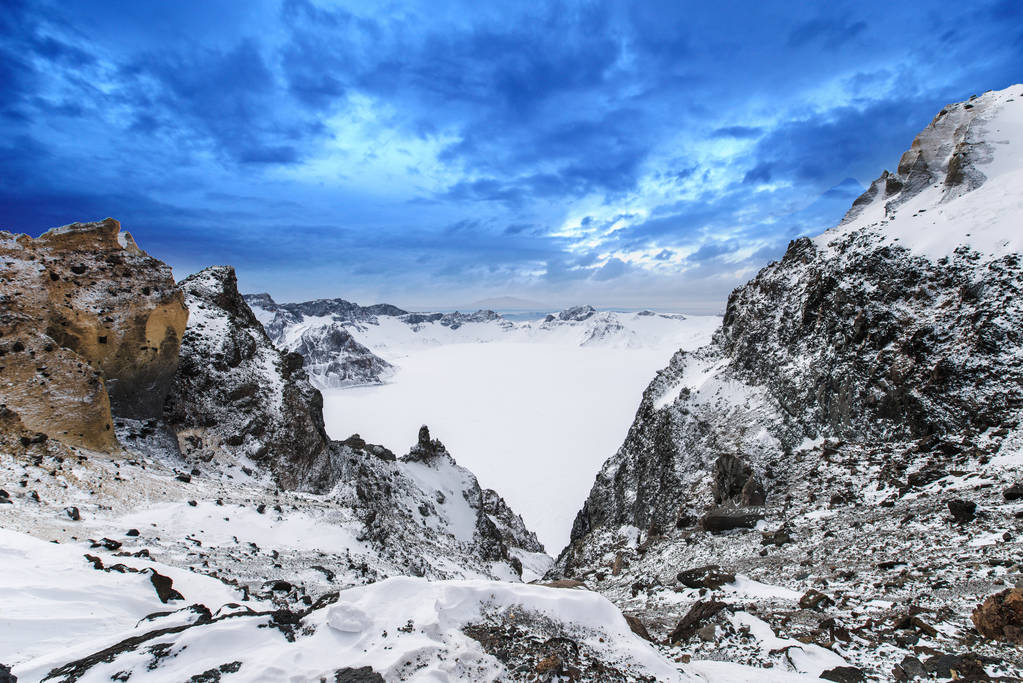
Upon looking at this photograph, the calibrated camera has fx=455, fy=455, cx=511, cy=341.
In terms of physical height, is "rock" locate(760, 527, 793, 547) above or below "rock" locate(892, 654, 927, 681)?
below

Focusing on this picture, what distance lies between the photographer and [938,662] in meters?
6.91

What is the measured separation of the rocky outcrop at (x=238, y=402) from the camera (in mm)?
24250

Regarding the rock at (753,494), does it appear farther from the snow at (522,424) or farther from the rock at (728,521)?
the snow at (522,424)

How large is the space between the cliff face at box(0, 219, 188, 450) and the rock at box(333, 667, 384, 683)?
17.8 meters

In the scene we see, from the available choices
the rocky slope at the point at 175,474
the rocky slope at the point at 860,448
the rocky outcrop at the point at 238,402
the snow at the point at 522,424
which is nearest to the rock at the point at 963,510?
the rocky slope at the point at 860,448

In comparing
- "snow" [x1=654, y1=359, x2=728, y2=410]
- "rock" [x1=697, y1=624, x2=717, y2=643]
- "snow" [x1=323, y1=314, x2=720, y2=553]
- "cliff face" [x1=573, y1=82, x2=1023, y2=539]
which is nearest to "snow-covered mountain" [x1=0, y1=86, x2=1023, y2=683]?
"rock" [x1=697, y1=624, x2=717, y2=643]

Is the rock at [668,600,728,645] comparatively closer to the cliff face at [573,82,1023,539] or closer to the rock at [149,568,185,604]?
the rock at [149,568,185,604]

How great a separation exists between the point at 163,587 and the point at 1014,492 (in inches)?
804

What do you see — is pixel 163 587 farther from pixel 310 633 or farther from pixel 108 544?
pixel 310 633

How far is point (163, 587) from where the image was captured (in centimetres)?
869

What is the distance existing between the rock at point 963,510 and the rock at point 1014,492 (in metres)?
0.81

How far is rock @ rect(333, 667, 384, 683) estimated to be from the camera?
5.63 meters

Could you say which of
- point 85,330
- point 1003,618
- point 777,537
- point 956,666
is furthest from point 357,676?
point 85,330

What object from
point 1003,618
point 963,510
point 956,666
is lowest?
point 956,666
